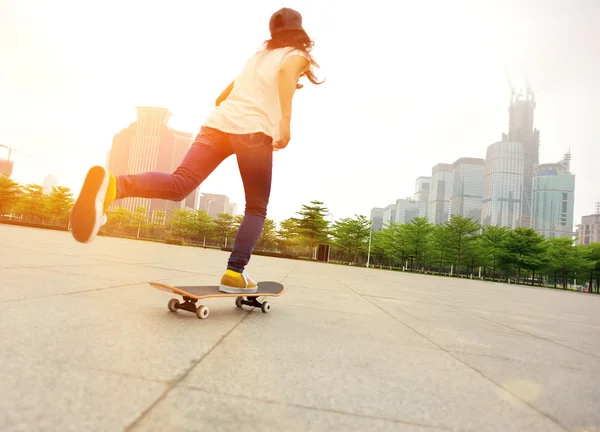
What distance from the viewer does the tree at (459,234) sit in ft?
146

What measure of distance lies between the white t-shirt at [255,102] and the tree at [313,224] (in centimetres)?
4533

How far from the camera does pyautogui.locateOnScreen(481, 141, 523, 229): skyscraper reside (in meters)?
163

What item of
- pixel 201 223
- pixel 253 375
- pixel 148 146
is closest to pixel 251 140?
pixel 253 375

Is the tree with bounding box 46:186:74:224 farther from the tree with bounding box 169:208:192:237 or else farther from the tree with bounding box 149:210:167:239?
the tree with bounding box 169:208:192:237

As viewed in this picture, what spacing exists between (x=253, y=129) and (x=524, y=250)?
47.7 metres

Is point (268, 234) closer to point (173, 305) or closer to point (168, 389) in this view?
point (173, 305)

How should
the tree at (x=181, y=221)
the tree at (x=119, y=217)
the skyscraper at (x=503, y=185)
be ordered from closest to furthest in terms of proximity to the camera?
1. the tree at (x=181, y=221)
2. the tree at (x=119, y=217)
3. the skyscraper at (x=503, y=185)

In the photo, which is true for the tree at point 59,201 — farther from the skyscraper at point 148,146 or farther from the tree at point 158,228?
the skyscraper at point 148,146

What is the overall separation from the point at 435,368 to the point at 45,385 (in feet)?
4.37

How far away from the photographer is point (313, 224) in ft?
158

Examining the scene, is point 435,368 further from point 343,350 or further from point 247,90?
point 247,90

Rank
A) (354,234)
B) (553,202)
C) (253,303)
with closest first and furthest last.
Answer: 1. (253,303)
2. (354,234)
3. (553,202)

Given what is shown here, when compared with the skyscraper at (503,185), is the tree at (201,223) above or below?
below

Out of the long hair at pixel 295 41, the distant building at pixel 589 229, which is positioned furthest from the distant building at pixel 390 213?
the long hair at pixel 295 41
